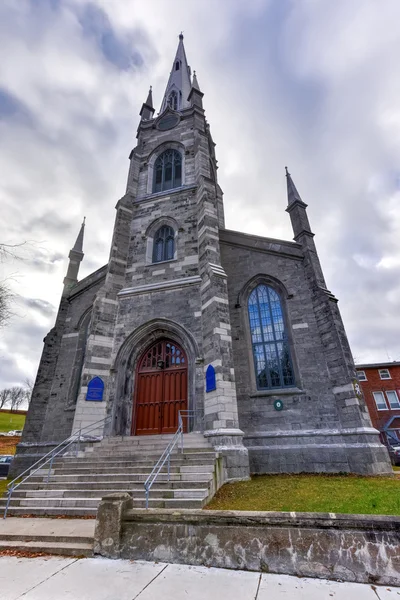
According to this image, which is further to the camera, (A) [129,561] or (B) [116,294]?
(B) [116,294]

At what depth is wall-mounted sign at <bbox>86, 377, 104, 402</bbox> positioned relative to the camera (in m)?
10.6

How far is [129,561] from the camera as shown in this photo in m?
3.85

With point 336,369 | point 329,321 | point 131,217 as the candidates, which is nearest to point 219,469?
point 336,369

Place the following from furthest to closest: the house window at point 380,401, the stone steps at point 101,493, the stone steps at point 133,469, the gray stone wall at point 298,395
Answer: the house window at point 380,401, the gray stone wall at point 298,395, the stone steps at point 133,469, the stone steps at point 101,493

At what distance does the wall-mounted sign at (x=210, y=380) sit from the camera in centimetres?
958

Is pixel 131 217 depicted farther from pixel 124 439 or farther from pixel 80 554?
pixel 80 554

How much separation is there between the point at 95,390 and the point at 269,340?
6990 millimetres

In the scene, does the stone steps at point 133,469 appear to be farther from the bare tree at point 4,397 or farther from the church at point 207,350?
the bare tree at point 4,397

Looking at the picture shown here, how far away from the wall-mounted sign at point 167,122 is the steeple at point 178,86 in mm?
4776

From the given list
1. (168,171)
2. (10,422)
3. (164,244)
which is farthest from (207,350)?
(10,422)

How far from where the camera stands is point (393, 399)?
28.3m

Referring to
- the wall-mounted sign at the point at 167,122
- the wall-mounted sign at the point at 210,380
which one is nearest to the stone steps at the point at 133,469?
the wall-mounted sign at the point at 210,380

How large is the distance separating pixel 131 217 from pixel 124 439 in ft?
35.8

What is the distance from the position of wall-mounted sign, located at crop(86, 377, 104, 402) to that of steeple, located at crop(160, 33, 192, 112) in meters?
22.3
